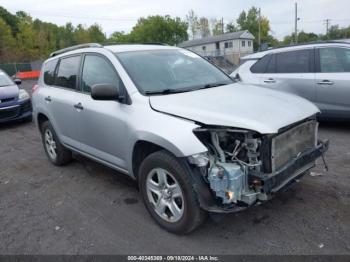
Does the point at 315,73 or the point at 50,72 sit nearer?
the point at 50,72

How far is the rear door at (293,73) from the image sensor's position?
645 centimetres

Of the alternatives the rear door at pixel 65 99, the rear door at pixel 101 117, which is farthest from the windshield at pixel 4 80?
the rear door at pixel 101 117

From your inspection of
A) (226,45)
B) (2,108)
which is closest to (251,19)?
(226,45)

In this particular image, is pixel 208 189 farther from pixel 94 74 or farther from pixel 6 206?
pixel 6 206

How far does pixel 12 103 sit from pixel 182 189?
7.78 metres

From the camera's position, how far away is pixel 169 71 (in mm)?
3986

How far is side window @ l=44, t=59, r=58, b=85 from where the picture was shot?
5342 millimetres

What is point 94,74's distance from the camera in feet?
13.9

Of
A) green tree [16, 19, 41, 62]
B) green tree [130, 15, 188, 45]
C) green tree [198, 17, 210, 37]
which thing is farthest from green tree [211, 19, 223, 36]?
green tree [16, 19, 41, 62]

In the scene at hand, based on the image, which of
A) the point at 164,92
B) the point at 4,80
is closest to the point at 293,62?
the point at 164,92

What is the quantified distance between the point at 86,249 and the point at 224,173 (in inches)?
60.0

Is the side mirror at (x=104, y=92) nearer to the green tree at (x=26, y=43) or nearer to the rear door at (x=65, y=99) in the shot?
the rear door at (x=65, y=99)

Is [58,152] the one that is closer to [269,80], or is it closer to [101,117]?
[101,117]

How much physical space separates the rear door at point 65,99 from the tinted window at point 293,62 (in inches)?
170
